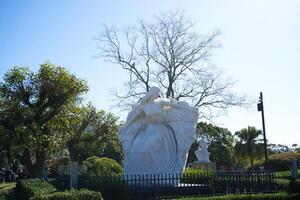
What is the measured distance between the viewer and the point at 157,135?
16.5 metres

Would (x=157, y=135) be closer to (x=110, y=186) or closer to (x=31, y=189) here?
(x=110, y=186)

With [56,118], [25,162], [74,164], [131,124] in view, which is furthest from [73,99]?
[74,164]

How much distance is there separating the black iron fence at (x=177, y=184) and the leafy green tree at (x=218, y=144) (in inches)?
1491

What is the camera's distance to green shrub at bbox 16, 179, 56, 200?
13477 millimetres

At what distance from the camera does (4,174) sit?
123 feet

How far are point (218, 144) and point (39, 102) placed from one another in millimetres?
33714

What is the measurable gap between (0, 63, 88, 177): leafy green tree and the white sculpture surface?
388 inches

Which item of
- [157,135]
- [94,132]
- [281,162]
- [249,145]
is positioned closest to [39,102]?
[94,132]

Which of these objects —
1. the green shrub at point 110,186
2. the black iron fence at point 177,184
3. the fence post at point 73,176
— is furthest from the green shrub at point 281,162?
the fence post at point 73,176

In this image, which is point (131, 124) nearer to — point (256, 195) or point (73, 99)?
point (256, 195)

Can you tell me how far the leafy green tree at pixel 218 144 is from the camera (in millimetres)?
54691

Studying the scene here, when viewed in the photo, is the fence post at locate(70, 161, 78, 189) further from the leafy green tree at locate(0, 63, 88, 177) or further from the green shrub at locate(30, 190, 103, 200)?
the leafy green tree at locate(0, 63, 88, 177)

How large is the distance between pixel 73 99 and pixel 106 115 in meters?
8.80

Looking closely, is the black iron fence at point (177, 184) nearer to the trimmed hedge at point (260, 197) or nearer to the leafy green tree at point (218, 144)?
A: the trimmed hedge at point (260, 197)
